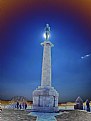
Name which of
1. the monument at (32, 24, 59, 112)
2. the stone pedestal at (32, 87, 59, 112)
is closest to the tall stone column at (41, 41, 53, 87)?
the monument at (32, 24, 59, 112)

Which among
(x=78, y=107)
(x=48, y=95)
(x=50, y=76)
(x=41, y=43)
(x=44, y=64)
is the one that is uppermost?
(x=41, y=43)

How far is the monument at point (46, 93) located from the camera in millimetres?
10090

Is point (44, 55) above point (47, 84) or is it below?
above

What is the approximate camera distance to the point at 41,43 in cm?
1145

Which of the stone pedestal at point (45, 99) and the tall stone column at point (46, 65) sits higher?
the tall stone column at point (46, 65)

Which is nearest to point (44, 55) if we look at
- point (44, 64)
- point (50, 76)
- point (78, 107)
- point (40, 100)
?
point (44, 64)

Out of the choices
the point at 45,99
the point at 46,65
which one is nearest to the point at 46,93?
the point at 45,99

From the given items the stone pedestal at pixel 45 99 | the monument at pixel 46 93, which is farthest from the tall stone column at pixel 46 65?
the stone pedestal at pixel 45 99

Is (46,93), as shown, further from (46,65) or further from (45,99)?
(46,65)

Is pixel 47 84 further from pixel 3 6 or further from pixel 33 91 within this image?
pixel 3 6

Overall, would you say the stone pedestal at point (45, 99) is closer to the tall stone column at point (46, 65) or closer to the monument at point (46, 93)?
the monument at point (46, 93)

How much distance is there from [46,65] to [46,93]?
1703 mm

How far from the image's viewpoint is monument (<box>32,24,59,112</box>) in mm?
10090

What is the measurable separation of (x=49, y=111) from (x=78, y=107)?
6.96m
